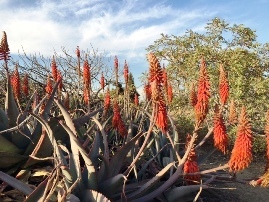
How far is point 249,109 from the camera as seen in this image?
29.1ft

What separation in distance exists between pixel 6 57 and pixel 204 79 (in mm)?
1392

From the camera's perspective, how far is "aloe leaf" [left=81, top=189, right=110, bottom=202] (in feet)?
7.36

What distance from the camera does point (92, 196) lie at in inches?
90.7

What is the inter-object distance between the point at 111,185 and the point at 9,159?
2.73 ft

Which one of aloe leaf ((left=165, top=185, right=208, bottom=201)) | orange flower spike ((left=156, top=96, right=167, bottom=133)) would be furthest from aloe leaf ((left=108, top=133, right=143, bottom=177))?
aloe leaf ((left=165, top=185, right=208, bottom=201))

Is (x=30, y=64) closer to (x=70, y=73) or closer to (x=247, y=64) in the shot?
(x=70, y=73)

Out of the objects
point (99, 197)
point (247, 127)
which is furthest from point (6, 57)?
point (247, 127)

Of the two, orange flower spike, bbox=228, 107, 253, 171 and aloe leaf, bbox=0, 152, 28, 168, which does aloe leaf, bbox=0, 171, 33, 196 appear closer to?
aloe leaf, bbox=0, 152, 28, 168

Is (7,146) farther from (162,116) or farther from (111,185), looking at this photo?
(162,116)

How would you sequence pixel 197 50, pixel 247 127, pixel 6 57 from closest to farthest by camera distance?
pixel 247 127 < pixel 6 57 < pixel 197 50

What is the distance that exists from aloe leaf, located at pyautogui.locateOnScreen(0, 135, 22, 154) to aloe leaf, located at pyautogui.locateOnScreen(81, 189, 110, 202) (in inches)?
32.5

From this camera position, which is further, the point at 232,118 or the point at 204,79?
the point at 232,118

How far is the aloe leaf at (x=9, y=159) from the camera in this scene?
8.85 feet

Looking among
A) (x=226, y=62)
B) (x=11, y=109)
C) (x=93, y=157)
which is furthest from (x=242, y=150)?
(x=226, y=62)
